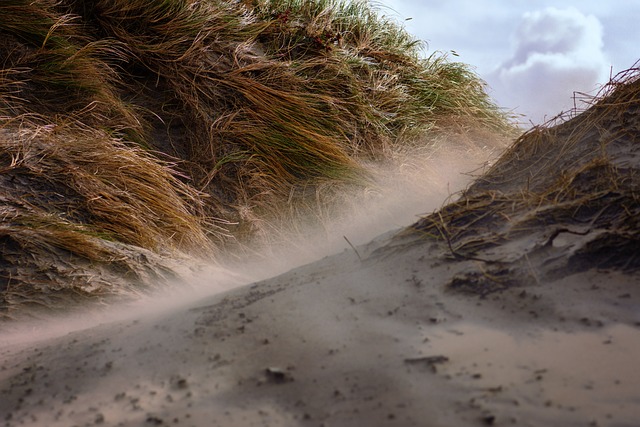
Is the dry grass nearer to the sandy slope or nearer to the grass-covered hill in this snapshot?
the sandy slope

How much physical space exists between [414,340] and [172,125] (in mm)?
3460

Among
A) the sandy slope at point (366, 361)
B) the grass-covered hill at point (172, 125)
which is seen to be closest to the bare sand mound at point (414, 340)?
the sandy slope at point (366, 361)

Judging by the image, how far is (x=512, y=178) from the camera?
2932mm

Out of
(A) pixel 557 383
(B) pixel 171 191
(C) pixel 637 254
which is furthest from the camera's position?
(B) pixel 171 191

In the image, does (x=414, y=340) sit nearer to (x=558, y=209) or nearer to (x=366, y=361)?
(x=366, y=361)

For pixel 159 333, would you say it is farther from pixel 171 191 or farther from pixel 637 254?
pixel 171 191

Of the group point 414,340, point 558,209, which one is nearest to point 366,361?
point 414,340

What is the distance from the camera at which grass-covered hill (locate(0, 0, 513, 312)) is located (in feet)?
10.5

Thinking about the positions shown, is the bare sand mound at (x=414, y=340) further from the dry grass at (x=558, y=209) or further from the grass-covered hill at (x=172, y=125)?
the grass-covered hill at (x=172, y=125)

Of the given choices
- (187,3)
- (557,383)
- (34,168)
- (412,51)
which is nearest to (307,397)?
(557,383)

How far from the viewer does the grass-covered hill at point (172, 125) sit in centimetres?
319

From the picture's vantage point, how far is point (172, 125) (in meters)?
4.75

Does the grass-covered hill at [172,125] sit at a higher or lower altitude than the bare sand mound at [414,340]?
higher

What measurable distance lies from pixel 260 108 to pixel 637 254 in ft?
10.8
